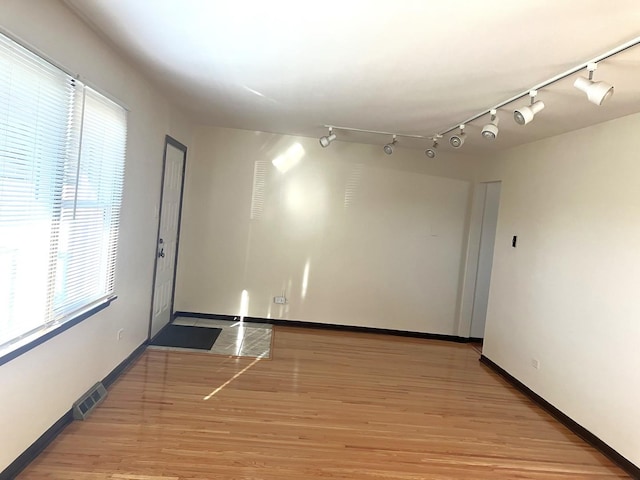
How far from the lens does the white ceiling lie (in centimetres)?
202

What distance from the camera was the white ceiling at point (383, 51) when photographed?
2023 mm

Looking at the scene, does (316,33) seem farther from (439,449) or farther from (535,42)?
(439,449)

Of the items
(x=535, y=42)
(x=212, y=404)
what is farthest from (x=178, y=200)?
(x=535, y=42)

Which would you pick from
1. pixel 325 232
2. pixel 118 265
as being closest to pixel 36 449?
pixel 118 265

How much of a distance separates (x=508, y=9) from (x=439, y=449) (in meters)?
2.75

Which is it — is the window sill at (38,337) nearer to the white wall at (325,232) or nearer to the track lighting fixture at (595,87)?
the white wall at (325,232)

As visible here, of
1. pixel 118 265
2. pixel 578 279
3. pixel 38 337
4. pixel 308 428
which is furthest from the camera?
pixel 578 279

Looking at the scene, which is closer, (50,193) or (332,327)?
(50,193)

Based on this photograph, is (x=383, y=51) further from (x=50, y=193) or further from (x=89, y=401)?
(x=89, y=401)

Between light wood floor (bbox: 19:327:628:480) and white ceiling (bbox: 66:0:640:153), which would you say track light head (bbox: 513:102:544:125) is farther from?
light wood floor (bbox: 19:327:628:480)

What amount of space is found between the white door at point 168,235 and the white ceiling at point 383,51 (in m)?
0.99

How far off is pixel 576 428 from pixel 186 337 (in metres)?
3.90

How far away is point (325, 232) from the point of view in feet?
19.5

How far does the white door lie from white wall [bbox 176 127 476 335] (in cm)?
38
